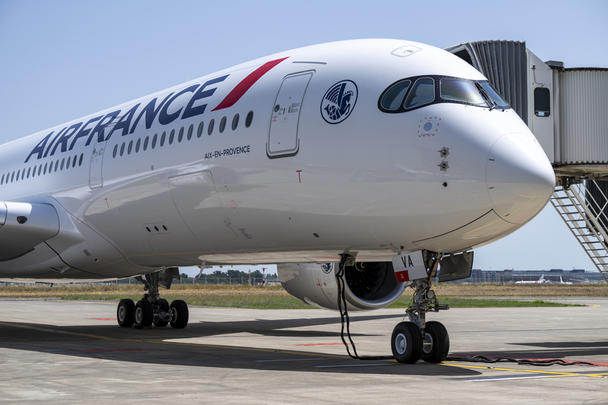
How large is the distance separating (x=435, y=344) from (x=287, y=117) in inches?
129

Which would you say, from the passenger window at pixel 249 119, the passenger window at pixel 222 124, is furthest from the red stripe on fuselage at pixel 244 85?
the passenger window at pixel 249 119

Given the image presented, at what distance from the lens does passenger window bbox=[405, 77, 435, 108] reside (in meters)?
9.43

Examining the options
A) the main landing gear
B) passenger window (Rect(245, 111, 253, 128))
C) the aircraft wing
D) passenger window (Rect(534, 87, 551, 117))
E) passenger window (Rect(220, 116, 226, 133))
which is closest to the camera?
passenger window (Rect(245, 111, 253, 128))

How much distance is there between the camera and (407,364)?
9.56 meters

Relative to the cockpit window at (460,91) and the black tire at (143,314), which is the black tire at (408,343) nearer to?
the cockpit window at (460,91)

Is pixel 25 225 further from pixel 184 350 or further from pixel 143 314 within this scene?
pixel 184 350

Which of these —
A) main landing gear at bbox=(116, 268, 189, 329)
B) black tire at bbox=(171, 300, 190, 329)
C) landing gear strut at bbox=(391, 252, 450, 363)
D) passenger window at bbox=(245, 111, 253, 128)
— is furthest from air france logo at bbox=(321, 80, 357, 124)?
black tire at bbox=(171, 300, 190, 329)

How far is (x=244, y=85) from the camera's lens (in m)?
11.7

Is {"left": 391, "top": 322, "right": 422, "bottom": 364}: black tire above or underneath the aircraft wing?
underneath

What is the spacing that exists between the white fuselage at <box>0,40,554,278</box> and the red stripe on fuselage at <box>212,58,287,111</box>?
22mm

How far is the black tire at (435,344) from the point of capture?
946 cm

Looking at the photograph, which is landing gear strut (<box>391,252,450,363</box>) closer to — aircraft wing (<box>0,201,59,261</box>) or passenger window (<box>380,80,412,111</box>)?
passenger window (<box>380,80,412,111</box>)

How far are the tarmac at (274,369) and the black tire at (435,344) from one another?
0.16 m

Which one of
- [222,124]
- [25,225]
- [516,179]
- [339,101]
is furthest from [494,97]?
[25,225]
